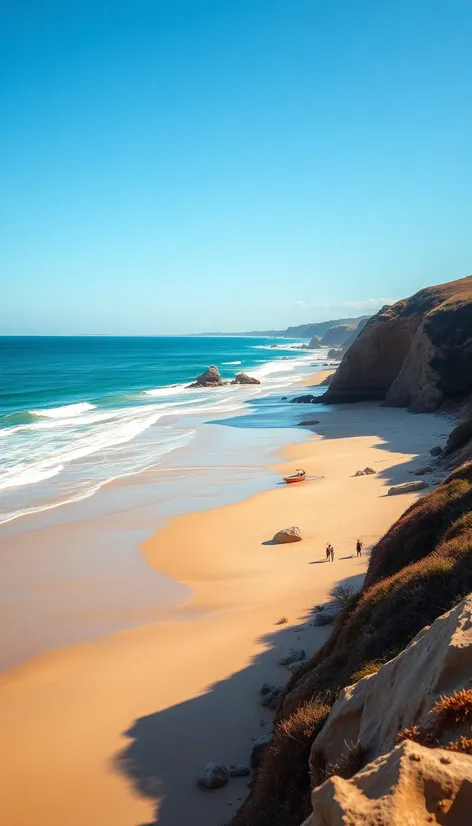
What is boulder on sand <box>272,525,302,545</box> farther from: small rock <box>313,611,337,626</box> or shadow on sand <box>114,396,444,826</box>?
small rock <box>313,611,337,626</box>

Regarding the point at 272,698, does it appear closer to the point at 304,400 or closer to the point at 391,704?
the point at 391,704

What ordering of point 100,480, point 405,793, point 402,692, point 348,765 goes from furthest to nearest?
point 100,480 < point 402,692 < point 348,765 < point 405,793

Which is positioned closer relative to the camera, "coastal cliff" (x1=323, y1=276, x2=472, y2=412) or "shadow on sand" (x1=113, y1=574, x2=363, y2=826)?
"shadow on sand" (x1=113, y1=574, x2=363, y2=826)

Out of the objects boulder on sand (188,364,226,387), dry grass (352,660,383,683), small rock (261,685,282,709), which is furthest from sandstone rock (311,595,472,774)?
boulder on sand (188,364,226,387)

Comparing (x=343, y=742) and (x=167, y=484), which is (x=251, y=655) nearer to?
(x=343, y=742)

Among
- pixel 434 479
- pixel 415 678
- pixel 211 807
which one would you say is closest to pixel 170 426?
pixel 434 479

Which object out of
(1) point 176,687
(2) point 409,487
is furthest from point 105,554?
(2) point 409,487

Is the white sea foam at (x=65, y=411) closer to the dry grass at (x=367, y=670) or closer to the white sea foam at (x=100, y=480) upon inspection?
the white sea foam at (x=100, y=480)
